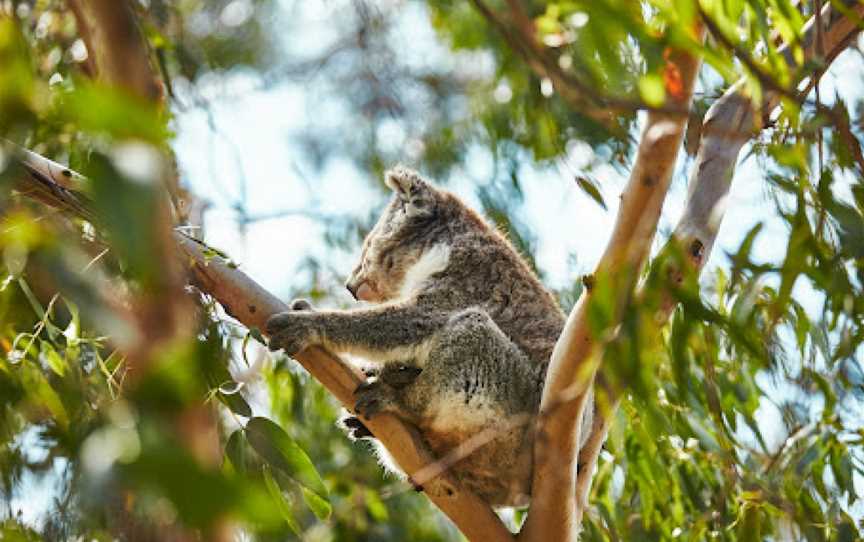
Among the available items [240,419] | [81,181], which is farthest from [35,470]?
[81,181]

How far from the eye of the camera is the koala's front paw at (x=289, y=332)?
2824mm

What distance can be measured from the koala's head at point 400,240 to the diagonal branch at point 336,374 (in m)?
0.99

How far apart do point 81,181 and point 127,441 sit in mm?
1490

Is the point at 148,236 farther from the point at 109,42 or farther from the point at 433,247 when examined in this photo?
the point at 433,247

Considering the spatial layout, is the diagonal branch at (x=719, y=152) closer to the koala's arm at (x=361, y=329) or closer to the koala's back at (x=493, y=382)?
the koala's back at (x=493, y=382)

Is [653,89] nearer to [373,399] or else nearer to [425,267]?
[373,399]

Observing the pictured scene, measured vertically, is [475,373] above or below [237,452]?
above

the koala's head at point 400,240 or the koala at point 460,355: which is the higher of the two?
the koala's head at point 400,240

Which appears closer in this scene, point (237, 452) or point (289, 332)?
point (237, 452)

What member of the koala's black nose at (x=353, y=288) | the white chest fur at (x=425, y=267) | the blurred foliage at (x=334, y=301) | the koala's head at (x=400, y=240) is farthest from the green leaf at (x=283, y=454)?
the koala's black nose at (x=353, y=288)

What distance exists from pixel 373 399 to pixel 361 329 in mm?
273

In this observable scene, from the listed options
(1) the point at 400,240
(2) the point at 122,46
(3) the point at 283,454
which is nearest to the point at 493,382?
(3) the point at 283,454

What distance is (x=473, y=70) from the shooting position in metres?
5.50

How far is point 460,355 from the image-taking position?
3150mm
